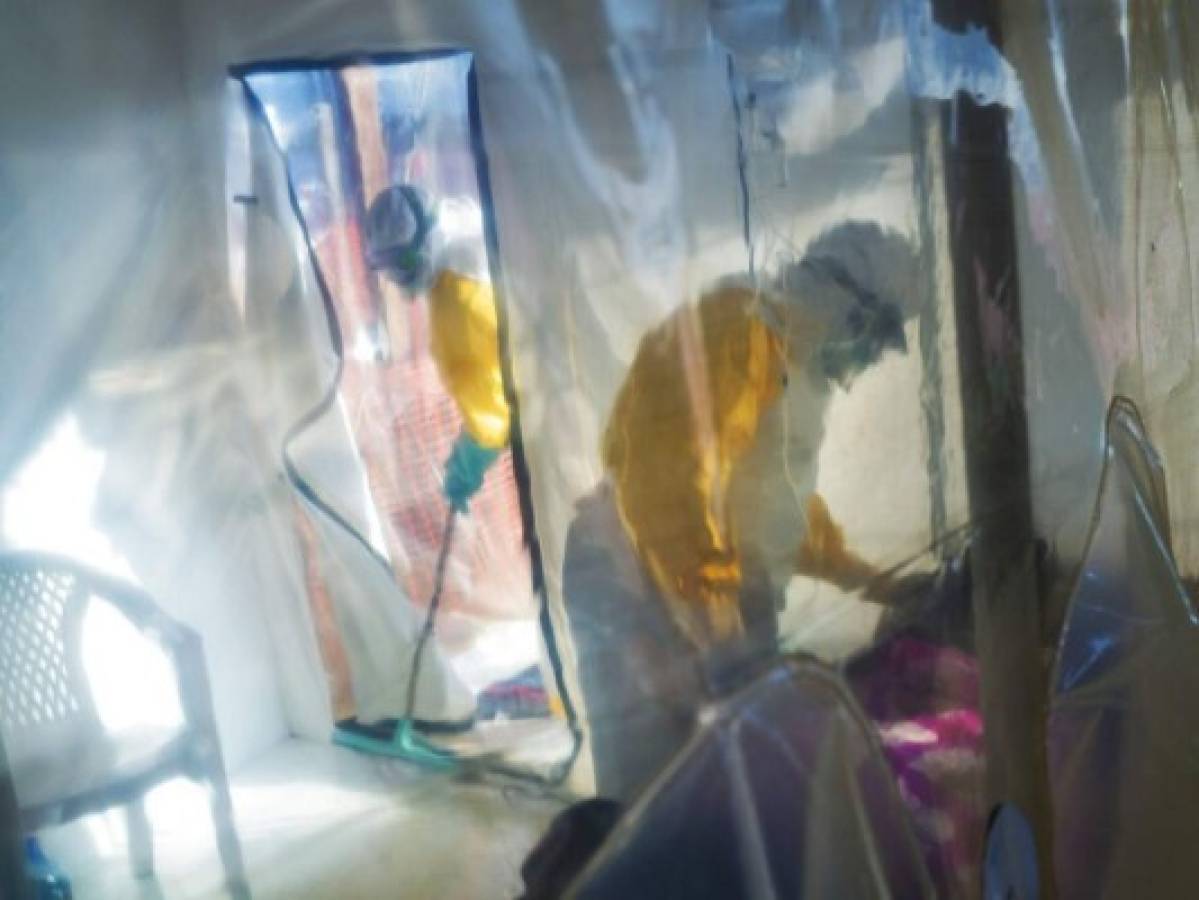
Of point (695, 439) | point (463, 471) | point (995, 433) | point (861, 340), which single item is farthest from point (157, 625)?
point (995, 433)

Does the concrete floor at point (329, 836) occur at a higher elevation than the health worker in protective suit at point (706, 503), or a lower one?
lower

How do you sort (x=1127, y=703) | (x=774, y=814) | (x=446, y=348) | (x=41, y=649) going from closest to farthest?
(x=41, y=649) < (x=446, y=348) < (x=774, y=814) < (x=1127, y=703)

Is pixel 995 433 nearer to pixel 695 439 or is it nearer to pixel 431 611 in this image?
pixel 695 439

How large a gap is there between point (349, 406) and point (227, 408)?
52 millimetres

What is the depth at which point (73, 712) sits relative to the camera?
1.33 feet

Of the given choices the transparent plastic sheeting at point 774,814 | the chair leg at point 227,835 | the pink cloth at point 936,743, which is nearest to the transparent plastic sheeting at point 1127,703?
the pink cloth at point 936,743

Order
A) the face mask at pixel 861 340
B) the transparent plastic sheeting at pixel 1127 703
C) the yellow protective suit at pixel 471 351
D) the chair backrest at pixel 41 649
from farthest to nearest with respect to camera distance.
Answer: the transparent plastic sheeting at pixel 1127 703
the face mask at pixel 861 340
the yellow protective suit at pixel 471 351
the chair backrest at pixel 41 649

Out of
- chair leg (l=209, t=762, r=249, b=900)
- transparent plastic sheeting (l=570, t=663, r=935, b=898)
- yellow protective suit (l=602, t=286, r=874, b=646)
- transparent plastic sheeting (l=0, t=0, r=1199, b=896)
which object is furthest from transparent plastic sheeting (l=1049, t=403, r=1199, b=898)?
A: chair leg (l=209, t=762, r=249, b=900)

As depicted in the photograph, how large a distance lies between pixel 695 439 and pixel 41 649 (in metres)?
0.32

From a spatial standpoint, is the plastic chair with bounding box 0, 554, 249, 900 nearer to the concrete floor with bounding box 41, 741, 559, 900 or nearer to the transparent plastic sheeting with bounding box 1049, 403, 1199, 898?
the concrete floor with bounding box 41, 741, 559, 900

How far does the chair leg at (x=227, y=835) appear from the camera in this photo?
17.2 inches

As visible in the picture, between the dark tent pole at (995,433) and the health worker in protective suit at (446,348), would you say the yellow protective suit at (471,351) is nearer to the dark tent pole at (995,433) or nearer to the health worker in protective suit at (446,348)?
the health worker in protective suit at (446,348)

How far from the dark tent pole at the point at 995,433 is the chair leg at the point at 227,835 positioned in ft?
1.67

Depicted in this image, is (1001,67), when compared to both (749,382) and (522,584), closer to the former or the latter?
(749,382)
